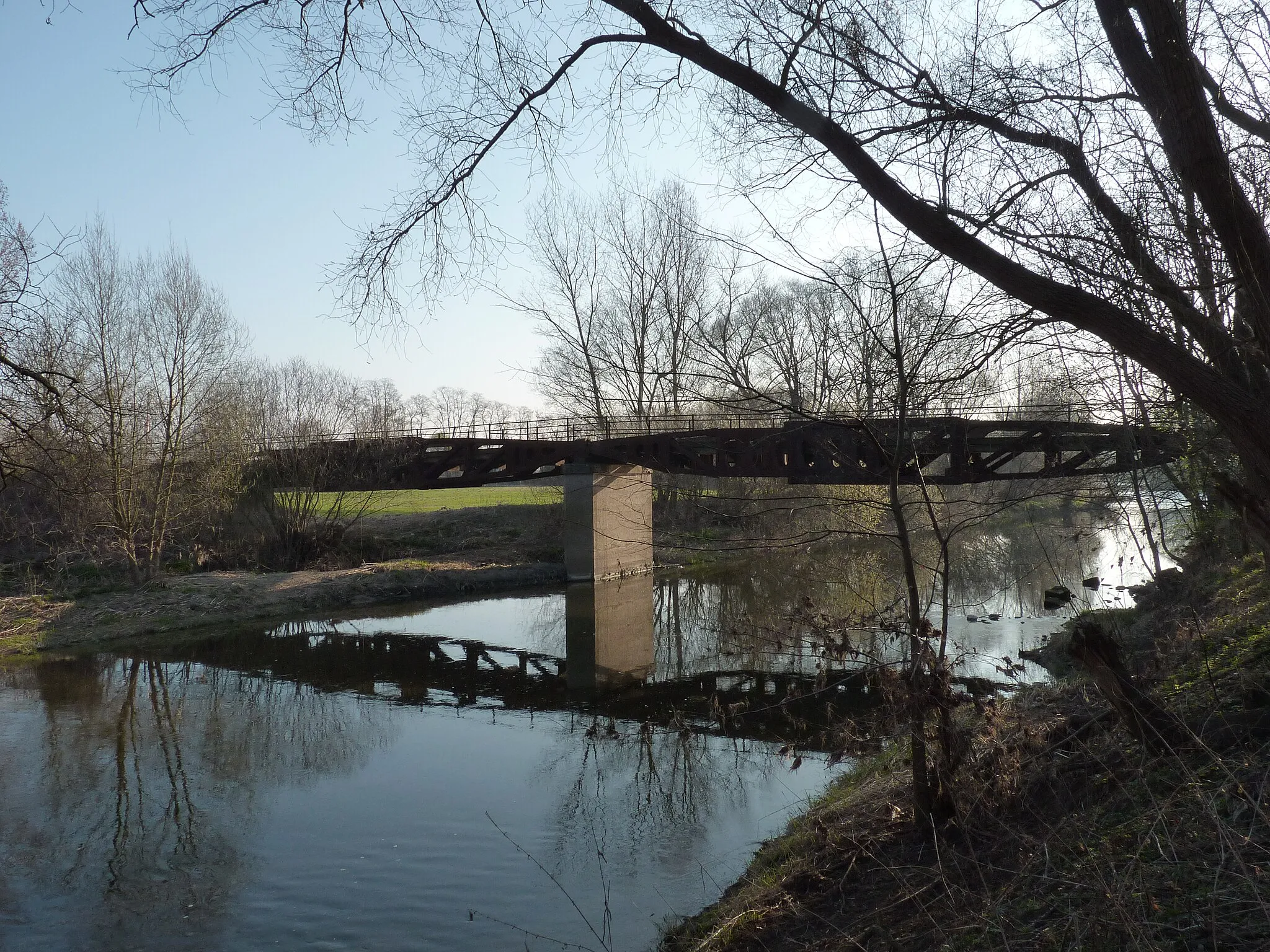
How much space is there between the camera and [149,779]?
10281 millimetres

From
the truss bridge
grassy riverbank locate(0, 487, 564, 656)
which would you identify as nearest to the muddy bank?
grassy riverbank locate(0, 487, 564, 656)

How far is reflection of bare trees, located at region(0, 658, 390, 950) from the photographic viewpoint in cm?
721

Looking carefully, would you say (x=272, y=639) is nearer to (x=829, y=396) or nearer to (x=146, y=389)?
(x=146, y=389)

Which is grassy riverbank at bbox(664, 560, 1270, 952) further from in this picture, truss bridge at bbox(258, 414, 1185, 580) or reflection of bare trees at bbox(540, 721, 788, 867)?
truss bridge at bbox(258, 414, 1185, 580)

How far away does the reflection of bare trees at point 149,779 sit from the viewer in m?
7.21

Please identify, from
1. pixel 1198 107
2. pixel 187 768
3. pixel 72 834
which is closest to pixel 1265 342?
pixel 1198 107

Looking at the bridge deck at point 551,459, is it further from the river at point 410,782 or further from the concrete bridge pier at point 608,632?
the concrete bridge pier at point 608,632

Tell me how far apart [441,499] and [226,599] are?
22.9 m

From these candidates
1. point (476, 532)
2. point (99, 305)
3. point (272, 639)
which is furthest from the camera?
point (476, 532)

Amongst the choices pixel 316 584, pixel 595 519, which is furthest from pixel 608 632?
pixel 595 519

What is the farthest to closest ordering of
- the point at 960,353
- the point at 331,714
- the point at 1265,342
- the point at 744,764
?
the point at 331,714, the point at 744,764, the point at 960,353, the point at 1265,342

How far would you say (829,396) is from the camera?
5953 mm

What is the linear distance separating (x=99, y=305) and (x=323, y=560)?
9913 mm

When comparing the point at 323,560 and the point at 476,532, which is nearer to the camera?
the point at 323,560
